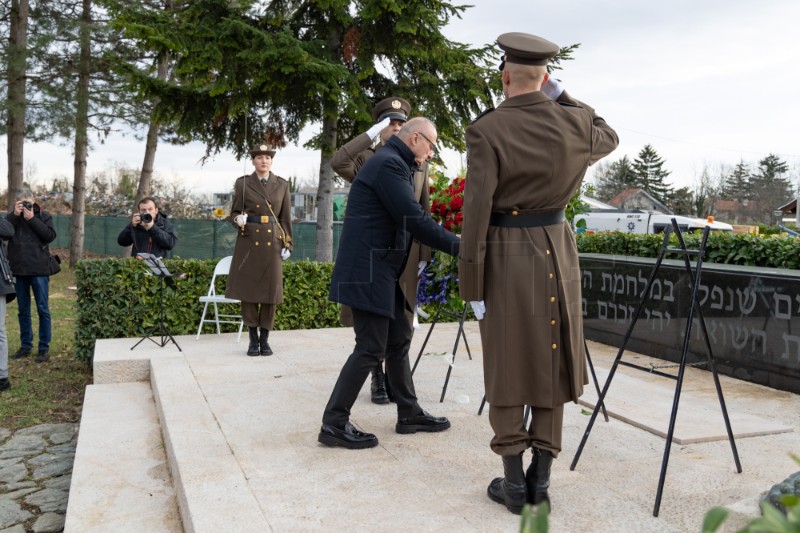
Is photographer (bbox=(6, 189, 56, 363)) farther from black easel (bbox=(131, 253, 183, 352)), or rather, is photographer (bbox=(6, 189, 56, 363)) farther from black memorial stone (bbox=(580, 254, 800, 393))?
black memorial stone (bbox=(580, 254, 800, 393))

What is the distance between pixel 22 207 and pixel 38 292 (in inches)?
38.0

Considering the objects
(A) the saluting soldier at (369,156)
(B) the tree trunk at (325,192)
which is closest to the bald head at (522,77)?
(A) the saluting soldier at (369,156)

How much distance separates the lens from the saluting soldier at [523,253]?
3.16 meters

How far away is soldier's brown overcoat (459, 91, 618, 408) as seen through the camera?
315 centimetres

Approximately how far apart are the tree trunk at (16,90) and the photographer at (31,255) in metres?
9.85

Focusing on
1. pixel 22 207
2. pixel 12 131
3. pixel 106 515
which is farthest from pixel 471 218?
pixel 12 131

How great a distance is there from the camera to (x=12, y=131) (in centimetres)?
1797

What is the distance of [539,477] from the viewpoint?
3342mm

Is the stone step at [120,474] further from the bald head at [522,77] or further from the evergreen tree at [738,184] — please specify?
the evergreen tree at [738,184]

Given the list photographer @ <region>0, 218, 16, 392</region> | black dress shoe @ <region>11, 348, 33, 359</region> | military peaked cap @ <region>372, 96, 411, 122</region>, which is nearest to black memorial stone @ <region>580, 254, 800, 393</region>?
military peaked cap @ <region>372, 96, 411, 122</region>

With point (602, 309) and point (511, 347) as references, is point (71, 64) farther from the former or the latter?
point (511, 347)

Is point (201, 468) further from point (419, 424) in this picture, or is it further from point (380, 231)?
point (380, 231)

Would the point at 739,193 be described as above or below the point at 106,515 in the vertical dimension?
above

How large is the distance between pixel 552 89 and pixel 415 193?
4.67ft
